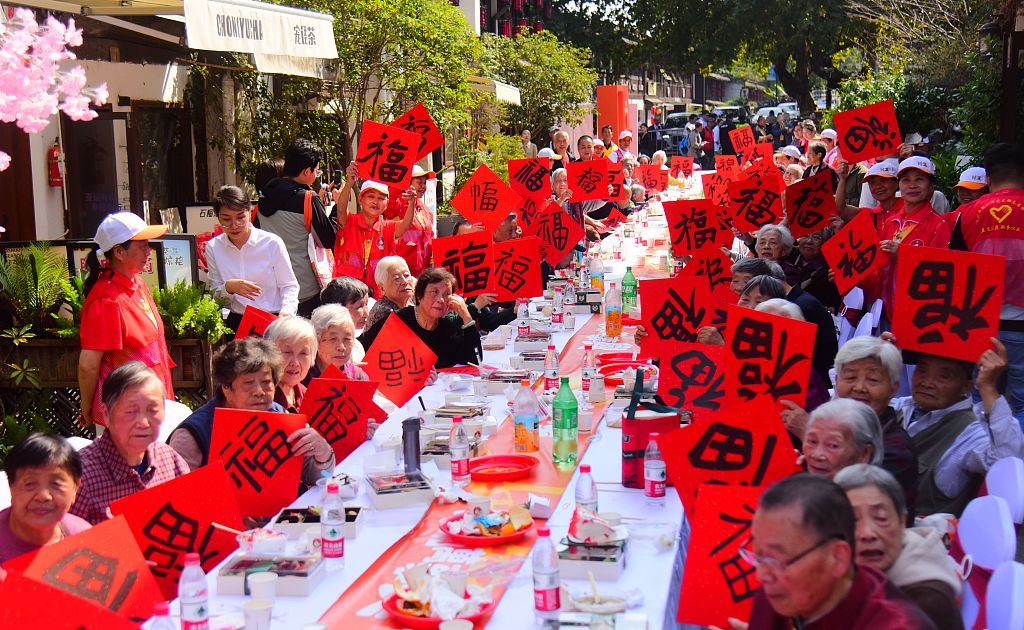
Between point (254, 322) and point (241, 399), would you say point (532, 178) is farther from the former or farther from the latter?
point (241, 399)

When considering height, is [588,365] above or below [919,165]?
below

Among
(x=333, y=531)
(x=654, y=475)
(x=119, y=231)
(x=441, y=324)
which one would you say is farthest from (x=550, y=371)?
(x=333, y=531)

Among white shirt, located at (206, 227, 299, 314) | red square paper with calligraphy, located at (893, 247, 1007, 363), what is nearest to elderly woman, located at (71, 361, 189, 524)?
white shirt, located at (206, 227, 299, 314)

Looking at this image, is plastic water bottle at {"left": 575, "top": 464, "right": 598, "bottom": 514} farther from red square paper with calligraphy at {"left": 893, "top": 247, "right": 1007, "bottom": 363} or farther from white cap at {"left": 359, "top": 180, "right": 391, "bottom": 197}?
white cap at {"left": 359, "top": 180, "right": 391, "bottom": 197}

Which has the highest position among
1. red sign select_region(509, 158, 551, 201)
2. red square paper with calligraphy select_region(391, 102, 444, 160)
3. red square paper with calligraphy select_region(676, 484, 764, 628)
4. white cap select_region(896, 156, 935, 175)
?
red square paper with calligraphy select_region(391, 102, 444, 160)

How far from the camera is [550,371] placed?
6.50m

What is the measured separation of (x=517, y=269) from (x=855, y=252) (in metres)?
2.32

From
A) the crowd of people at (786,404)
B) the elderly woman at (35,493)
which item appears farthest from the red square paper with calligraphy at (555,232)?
the elderly woman at (35,493)

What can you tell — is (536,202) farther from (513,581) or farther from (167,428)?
(513,581)

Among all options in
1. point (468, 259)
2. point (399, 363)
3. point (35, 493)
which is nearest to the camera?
point (35, 493)

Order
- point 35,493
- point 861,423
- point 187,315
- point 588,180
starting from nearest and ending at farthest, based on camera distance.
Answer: point 35,493 < point 861,423 < point 187,315 < point 588,180

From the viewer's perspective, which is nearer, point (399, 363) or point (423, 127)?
point (399, 363)

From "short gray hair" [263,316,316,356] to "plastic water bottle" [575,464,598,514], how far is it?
1870 mm

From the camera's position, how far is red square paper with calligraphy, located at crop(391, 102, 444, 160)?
30.0ft
